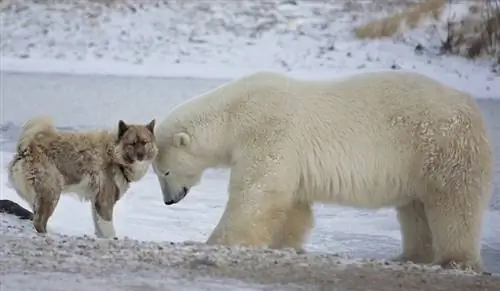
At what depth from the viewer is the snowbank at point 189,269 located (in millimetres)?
4777

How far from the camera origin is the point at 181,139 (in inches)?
274

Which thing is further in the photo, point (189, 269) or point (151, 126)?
point (151, 126)

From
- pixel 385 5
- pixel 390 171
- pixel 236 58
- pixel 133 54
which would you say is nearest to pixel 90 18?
pixel 133 54

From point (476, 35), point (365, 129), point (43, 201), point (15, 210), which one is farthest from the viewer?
point (476, 35)

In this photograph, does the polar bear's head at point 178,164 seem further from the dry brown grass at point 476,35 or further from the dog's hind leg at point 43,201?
the dry brown grass at point 476,35

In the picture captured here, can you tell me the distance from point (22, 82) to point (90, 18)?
7638mm

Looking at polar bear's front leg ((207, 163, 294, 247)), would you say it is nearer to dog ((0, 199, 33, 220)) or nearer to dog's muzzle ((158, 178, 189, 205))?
dog's muzzle ((158, 178, 189, 205))

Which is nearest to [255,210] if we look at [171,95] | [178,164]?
[178,164]

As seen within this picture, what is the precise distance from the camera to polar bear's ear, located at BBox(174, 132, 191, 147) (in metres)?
6.93

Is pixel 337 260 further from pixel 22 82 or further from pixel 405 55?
pixel 405 55

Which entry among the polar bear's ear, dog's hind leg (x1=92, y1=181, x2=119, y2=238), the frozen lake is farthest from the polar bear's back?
dog's hind leg (x1=92, y1=181, x2=119, y2=238)

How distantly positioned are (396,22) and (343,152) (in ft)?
57.1

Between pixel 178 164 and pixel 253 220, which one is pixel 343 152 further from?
pixel 178 164

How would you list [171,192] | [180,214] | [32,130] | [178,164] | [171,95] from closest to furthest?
[32,130]
[178,164]
[171,192]
[180,214]
[171,95]
